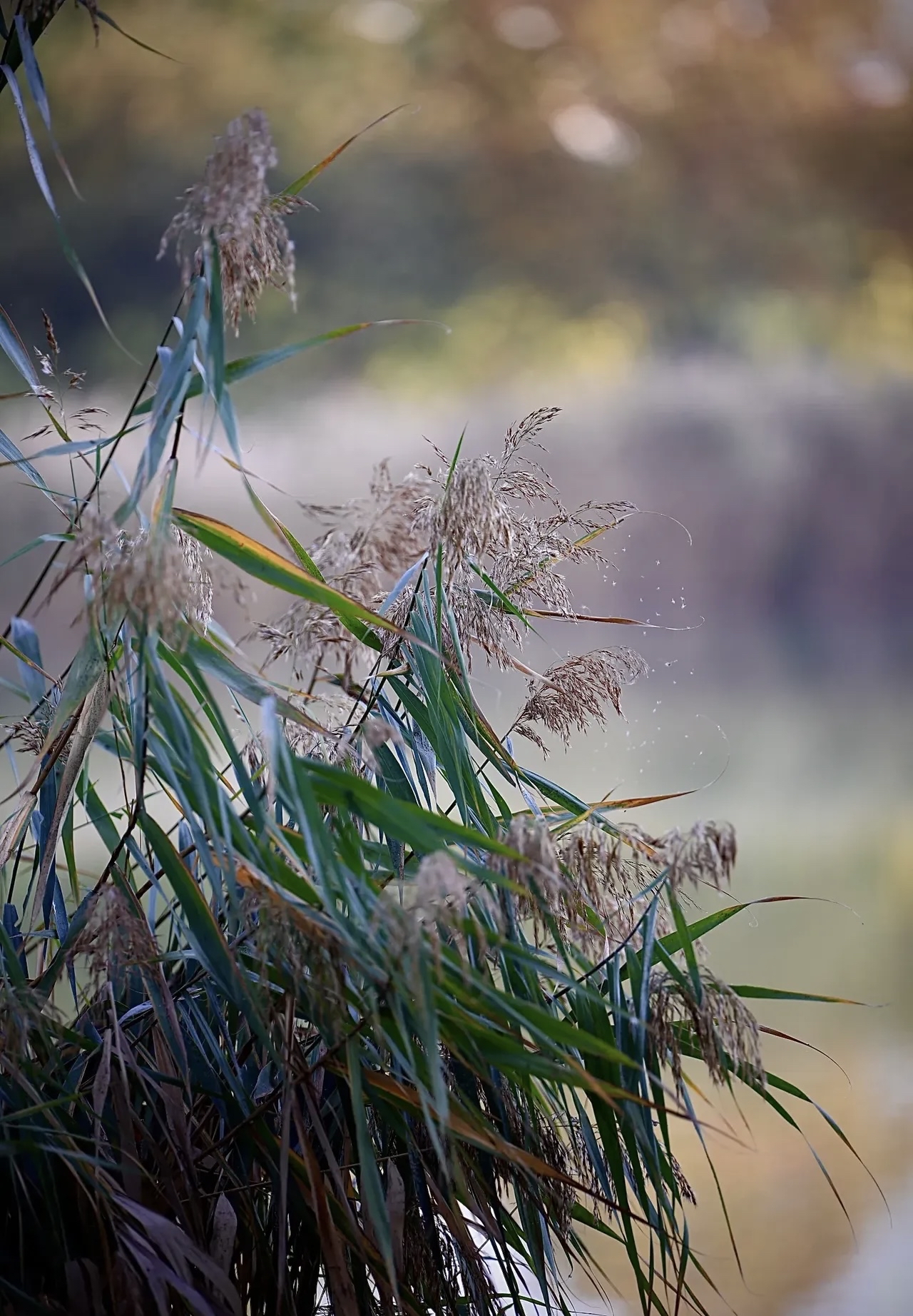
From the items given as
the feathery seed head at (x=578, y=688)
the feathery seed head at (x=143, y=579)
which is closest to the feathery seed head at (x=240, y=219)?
the feathery seed head at (x=143, y=579)

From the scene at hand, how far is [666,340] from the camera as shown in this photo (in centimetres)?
165

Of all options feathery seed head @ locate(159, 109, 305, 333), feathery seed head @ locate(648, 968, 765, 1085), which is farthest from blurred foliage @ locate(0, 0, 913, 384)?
feathery seed head @ locate(648, 968, 765, 1085)

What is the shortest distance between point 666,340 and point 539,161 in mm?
391

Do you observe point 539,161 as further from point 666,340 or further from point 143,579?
point 143,579

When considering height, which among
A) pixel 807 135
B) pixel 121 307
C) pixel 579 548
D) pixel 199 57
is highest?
pixel 807 135

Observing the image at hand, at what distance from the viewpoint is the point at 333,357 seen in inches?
61.7

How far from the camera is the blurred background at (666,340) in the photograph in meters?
1.50

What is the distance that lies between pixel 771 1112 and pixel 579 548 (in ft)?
3.99

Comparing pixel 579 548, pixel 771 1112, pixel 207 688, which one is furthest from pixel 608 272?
pixel 771 1112

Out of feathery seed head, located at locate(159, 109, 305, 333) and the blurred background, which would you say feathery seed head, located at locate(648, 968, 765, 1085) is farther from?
the blurred background

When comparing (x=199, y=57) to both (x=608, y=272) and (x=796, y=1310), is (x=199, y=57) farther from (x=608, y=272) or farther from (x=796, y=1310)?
(x=796, y=1310)

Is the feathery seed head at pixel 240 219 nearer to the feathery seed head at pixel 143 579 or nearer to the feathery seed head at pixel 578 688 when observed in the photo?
the feathery seed head at pixel 143 579

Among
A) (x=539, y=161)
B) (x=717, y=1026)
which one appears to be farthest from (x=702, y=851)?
(x=539, y=161)

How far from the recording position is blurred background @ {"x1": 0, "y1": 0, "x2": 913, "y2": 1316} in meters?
1.50
